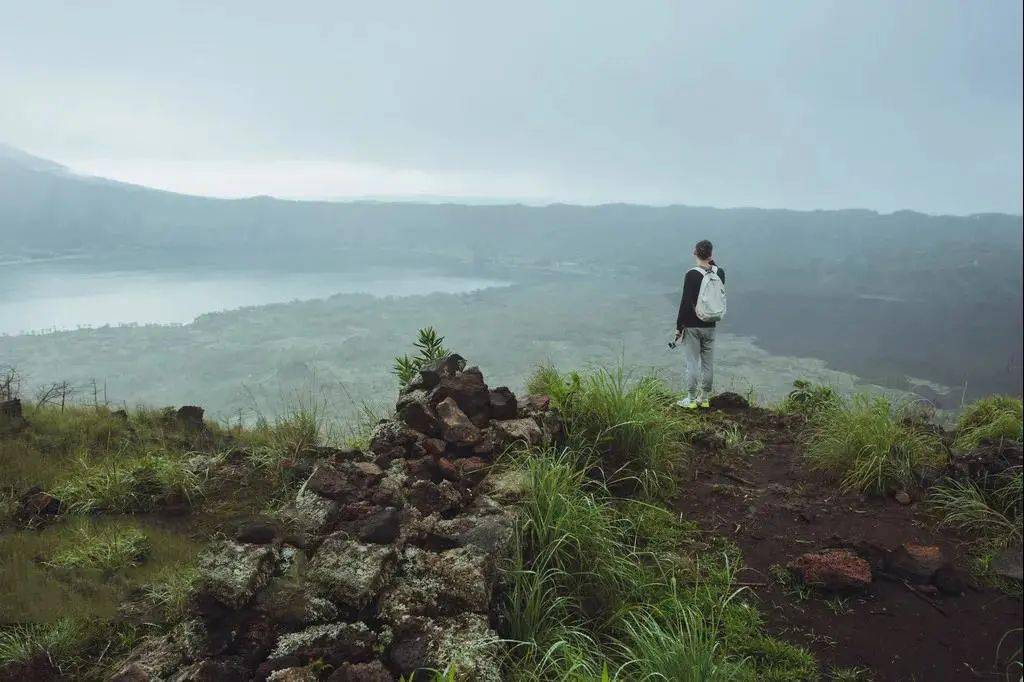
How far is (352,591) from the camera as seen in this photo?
2.52 m

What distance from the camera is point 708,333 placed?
284 inches

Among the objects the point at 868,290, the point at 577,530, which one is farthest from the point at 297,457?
the point at 868,290

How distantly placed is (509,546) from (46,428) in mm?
4400

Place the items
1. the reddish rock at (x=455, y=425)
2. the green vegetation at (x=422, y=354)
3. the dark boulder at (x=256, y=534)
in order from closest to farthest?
the dark boulder at (x=256, y=534)
the reddish rock at (x=455, y=425)
the green vegetation at (x=422, y=354)

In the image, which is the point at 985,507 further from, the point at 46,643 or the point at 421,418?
the point at 46,643

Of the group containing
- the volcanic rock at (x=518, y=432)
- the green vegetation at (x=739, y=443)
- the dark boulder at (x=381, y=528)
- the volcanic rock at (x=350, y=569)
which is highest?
the volcanic rock at (x=518, y=432)

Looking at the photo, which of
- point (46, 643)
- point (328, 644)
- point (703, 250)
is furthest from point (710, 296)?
point (46, 643)

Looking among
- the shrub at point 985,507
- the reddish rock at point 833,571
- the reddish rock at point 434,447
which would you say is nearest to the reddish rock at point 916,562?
the reddish rock at point 833,571

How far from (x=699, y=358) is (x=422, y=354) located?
3800 millimetres

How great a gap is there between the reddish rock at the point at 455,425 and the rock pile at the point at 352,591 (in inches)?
24.4

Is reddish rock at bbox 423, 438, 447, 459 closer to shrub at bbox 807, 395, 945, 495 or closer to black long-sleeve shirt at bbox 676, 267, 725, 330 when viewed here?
shrub at bbox 807, 395, 945, 495

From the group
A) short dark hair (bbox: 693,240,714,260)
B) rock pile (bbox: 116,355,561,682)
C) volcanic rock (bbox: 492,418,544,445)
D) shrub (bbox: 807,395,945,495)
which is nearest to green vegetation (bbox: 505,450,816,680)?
rock pile (bbox: 116,355,561,682)

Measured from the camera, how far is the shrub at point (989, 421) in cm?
580

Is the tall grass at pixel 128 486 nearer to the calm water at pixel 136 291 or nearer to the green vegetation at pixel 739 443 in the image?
the calm water at pixel 136 291
